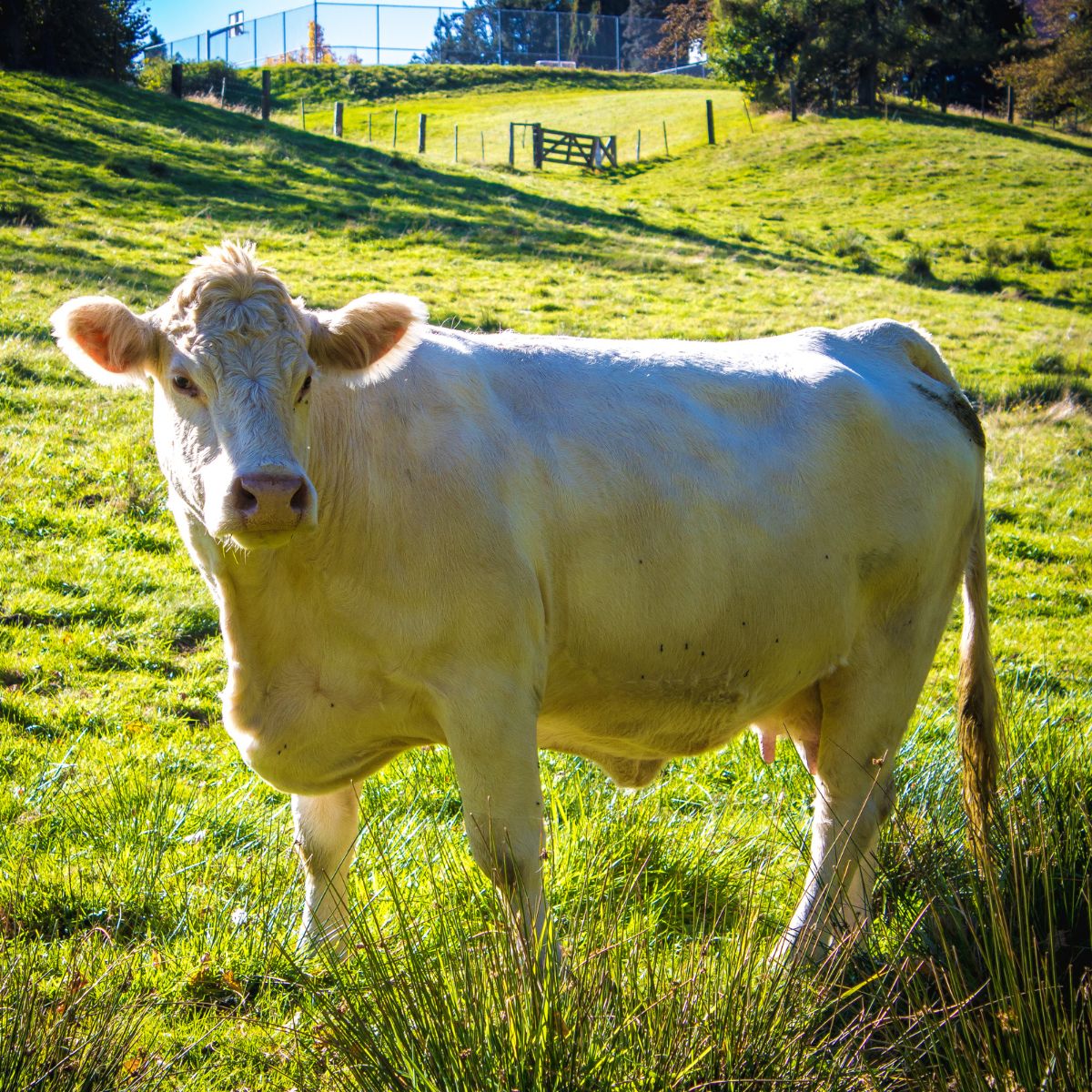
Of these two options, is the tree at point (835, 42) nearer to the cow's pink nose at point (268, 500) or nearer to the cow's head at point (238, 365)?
the cow's head at point (238, 365)

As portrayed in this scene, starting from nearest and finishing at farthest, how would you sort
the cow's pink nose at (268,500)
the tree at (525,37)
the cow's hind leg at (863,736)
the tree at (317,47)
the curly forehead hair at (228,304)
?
the cow's pink nose at (268,500) → the curly forehead hair at (228,304) → the cow's hind leg at (863,736) → the tree at (317,47) → the tree at (525,37)

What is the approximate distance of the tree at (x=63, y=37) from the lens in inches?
1152

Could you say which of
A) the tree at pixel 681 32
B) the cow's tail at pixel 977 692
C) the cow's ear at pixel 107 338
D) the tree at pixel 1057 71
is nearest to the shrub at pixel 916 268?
the cow's tail at pixel 977 692

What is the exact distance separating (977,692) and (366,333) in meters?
2.98

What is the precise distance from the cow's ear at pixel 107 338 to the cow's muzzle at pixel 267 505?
755 mm

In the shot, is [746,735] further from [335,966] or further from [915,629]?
[335,966]

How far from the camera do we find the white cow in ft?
11.8

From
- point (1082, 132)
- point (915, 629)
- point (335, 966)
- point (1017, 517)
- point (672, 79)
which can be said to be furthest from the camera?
point (672, 79)

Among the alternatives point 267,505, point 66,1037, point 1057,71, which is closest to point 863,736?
point 267,505

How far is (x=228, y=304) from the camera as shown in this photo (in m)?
3.56

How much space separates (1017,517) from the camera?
1139cm

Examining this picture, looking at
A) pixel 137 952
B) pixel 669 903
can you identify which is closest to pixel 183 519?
pixel 137 952

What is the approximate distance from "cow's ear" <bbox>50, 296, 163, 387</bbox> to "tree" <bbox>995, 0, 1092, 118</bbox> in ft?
160

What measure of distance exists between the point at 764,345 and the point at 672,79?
59227 mm
